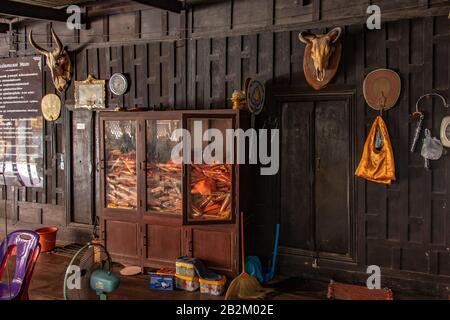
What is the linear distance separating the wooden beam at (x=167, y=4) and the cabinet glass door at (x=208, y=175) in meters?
1.49

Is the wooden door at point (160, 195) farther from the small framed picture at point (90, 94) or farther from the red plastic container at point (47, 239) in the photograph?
the red plastic container at point (47, 239)

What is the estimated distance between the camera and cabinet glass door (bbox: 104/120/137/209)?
19.6 feet

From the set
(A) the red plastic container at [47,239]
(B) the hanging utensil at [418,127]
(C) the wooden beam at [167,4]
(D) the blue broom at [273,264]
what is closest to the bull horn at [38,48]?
(C) the wooden beam at [167,4]

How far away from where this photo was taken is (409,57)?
4988 mm

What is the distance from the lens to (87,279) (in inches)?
150

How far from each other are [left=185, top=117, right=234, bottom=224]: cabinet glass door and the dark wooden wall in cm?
56

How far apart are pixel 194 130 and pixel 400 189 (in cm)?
243

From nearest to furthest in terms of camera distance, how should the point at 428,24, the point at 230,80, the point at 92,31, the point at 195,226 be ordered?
the point at 428,24
the point at 195,226
the point at 230,80
the point at 92,31

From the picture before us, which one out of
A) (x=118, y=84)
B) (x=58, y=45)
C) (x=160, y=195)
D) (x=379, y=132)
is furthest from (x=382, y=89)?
(x=58, y=45)

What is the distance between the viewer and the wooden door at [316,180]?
5.45m

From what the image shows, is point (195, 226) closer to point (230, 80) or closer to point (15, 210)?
point (230, 80)

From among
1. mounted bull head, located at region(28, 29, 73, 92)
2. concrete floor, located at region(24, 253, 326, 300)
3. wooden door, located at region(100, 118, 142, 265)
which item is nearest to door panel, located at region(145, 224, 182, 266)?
wooden door, located at region(100, 118, 142, 265)

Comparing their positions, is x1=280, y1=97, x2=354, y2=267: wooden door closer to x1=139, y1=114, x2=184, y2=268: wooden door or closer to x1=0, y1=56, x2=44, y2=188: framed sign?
x1=139, y1=114, x2=184, y2=268: wooden door

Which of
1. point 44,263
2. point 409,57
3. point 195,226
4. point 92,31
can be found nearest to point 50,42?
point 92,31
